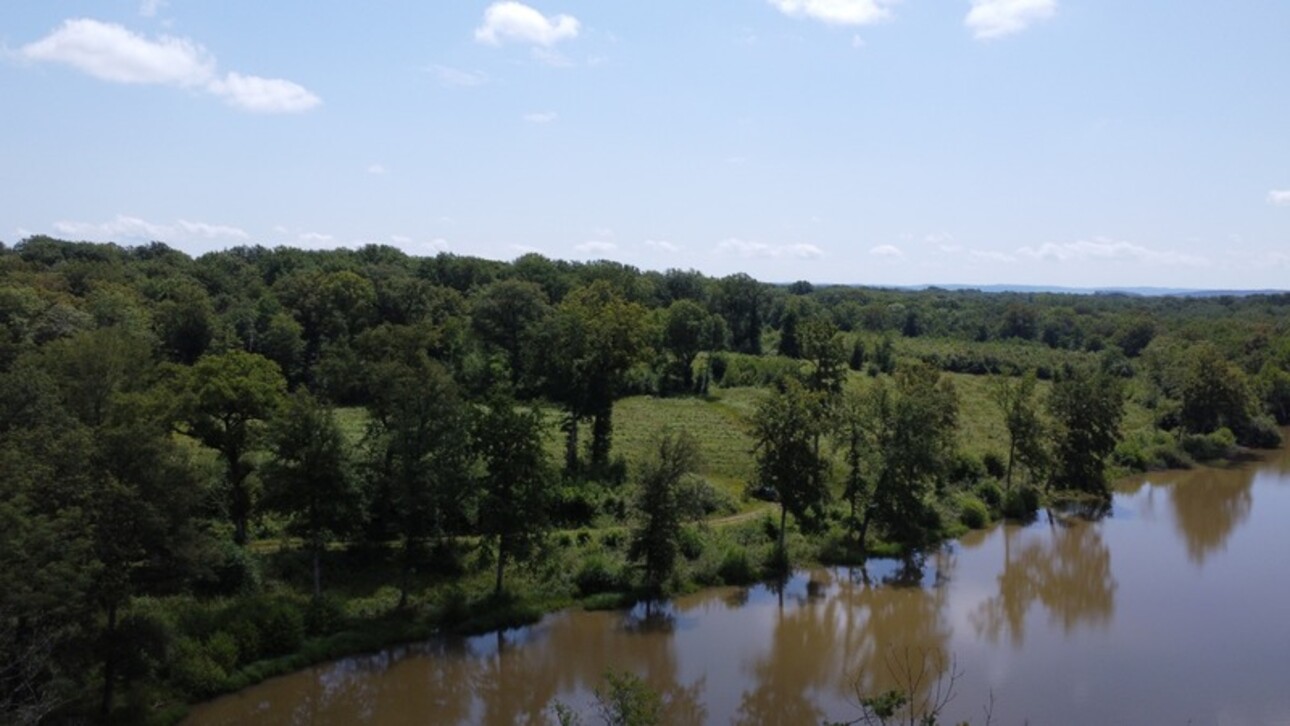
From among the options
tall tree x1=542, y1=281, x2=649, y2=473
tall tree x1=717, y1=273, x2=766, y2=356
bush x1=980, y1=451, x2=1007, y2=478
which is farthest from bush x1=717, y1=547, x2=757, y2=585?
tall tree x1=717, y1=273, x2=766, y2=356

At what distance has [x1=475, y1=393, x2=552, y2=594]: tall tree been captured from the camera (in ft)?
80.0

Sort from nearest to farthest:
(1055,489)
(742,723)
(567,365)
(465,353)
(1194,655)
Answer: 1. (742,723)
2. (1194,655)
3. (567,365)
4. (1055,489)
5. (465,353)

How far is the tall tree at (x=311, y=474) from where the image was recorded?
23625 millimetres

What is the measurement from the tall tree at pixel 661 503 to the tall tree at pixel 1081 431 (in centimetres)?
2068

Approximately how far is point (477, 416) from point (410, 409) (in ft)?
6.28

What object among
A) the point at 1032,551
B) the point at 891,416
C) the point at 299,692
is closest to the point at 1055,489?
the point at 1032,551

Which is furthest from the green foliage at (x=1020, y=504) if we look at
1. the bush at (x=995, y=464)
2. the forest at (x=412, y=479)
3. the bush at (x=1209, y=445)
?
the bush at (x=1209, y=445)

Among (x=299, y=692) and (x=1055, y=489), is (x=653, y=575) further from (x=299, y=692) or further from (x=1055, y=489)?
(x=1055, y=489)

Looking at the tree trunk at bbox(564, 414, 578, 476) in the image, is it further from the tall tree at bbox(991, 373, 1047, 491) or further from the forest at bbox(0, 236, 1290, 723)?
the tall tree at bbox(991, 373, 1047, 491)

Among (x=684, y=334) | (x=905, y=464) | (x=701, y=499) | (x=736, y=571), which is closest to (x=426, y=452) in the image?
(x=736, y=571)

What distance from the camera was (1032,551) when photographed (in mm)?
33031

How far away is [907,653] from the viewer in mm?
22234

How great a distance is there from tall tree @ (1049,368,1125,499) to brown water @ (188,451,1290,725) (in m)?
6.09

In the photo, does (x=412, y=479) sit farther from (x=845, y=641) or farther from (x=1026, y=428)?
(x=1026, y=428)
